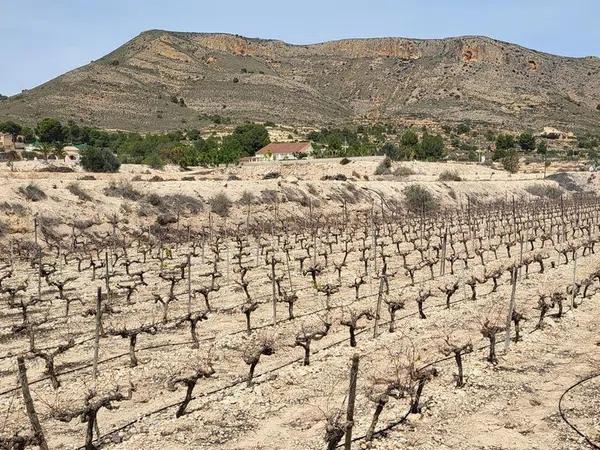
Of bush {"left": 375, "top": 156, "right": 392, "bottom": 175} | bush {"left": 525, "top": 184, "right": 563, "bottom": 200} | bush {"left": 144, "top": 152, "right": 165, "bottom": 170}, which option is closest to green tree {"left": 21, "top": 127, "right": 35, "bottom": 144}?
bush {"left": 144, "top": 152, "right": 165, "bottom": 170}

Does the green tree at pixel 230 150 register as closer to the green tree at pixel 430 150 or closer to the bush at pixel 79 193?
the green tree at pixel 430 150

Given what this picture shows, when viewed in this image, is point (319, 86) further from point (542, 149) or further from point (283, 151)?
point (283, 151)

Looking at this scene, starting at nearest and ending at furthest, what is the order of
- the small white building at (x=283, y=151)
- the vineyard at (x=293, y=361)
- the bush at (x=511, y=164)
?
1. the vineyard at (x=293, y=361)
2. the small white building at (x=283, y=151)
3. the bush at (x=511, y=164)

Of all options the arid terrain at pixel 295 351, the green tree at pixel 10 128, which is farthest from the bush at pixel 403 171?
the green tree at pixel 10 128

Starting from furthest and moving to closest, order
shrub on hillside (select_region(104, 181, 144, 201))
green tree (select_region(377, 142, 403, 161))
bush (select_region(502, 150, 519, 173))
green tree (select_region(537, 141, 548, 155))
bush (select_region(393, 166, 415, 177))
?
green tree (select_region(537, 141, 548, 155)), green tree (select_region(377, 142, 403, 161)), bush (select_region(502, 150, 519, 173)), bush (select_region(393, 166, 415, 177)), shrub on hillside (select_region(104, 181, 144, 201))

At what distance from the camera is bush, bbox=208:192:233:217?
4050 centimetres

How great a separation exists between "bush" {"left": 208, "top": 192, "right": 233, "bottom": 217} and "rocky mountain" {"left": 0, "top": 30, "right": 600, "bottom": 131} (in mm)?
59459

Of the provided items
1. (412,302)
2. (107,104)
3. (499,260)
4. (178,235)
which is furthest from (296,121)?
(412,302)

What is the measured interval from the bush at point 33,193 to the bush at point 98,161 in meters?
17.5

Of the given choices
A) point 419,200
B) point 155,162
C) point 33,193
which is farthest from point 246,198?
point 155,162

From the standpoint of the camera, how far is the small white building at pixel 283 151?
75.3 meters

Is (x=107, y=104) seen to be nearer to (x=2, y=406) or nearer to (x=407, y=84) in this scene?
(x=407, y=84)

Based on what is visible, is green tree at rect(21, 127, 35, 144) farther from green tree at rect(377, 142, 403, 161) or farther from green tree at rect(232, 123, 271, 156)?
green tree at rect(377, 142, 403, 161)

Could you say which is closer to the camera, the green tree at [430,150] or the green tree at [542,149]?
the green tree at [430,150]
